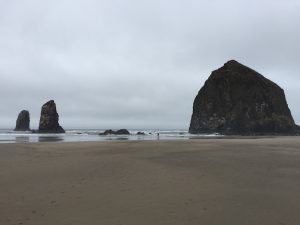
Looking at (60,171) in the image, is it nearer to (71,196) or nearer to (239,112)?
(71,196)

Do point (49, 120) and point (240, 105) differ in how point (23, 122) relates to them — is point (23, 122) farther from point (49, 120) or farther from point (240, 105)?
point (240, 105)

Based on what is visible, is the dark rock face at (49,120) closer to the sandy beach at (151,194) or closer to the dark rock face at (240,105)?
the dark rock face at (240,105)

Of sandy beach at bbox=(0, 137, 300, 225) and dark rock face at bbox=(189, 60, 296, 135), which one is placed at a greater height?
dark rock face at bbox=(189, 60, 296, 135)

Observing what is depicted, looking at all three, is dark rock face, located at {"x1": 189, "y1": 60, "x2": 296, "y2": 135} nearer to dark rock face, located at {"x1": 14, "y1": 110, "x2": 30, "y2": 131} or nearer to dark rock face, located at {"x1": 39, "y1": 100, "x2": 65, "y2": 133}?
dark rock face, located at {"x1": 39, "y1": 100, "x2": 65, "y2": 133}

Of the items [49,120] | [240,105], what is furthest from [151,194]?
[49,120]

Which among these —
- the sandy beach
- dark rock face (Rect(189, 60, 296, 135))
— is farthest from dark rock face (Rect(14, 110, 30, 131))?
the sandy beach

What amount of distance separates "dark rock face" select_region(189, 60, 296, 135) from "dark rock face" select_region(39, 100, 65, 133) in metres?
40.8

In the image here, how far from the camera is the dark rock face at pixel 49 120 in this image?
331 ft

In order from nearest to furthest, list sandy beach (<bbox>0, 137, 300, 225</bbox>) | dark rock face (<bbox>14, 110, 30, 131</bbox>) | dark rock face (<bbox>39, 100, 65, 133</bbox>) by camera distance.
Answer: sandy beach (<bbox>0, 137, 300, 225</bbox>) → dark rock face (<bbox>39, 100, 65, 133</bbox>) → dark rock face (<bbox>14, 110, 30, 131</bbox>)

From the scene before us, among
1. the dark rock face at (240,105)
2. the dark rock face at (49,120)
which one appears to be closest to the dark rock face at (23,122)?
the dark rock face at (49,120)

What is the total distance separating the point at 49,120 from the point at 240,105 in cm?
5522

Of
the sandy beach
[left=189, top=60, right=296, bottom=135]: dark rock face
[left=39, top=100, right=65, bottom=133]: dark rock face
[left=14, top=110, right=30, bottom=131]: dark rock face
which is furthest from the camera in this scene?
[left=14, top=110, right=30, bottom=131]: dark rock face

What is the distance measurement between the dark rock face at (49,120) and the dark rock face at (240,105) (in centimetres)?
4084

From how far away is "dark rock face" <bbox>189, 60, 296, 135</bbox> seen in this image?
88.9 metres
